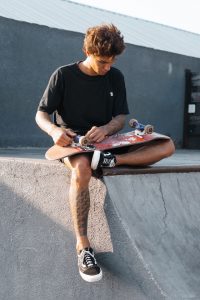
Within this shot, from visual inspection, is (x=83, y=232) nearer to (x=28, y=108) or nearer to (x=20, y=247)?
(x=20, y=247)

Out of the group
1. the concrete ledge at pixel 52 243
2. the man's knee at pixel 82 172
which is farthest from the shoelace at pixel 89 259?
the man's knee at pixel 82 172

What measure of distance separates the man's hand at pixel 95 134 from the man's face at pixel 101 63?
0.42 meters

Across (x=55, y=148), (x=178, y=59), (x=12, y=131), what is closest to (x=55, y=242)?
A: (x=55, y=148)

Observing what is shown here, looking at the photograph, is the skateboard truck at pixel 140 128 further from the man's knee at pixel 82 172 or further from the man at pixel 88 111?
the man's knee at pixel 82 172

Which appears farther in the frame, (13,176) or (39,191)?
(13,176)

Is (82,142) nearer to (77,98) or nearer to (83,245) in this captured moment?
(77,98)

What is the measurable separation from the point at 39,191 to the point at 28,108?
4873 millimetres

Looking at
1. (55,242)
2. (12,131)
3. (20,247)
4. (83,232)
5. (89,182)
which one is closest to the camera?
(83,232)

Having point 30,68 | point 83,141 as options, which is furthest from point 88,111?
point 30,68

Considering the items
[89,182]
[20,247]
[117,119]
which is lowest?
[20,247]

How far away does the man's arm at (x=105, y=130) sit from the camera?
3932 millimetres

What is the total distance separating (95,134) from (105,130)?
16 cm

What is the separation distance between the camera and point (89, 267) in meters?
3.63

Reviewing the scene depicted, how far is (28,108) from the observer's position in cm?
925
